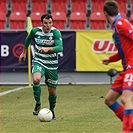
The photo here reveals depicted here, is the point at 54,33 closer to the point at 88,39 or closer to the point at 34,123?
the point at 34,123

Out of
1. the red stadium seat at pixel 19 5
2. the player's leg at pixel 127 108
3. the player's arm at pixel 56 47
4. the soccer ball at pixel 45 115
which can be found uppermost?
the red stadium seat at pixel 19 5

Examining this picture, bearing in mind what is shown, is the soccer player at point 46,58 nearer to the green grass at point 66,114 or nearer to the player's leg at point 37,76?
the player's leg at point 37,76

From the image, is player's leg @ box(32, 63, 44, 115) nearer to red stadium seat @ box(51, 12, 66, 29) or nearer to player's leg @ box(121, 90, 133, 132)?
player's leg @ box(121, 90, 133, 132)

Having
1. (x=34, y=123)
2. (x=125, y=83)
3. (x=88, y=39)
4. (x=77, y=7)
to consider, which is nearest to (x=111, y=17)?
(x=125, y=83)

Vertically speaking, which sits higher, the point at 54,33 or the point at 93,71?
the point at 54,33

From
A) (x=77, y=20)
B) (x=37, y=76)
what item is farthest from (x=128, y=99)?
(x=77, y=20)

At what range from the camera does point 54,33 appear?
36.1 ft

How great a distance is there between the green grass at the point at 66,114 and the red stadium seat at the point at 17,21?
A: 4547mm

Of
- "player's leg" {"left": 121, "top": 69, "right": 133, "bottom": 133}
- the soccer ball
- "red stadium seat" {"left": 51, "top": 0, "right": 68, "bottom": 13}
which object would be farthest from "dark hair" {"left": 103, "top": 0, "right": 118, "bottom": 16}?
"red stadium seat" {"left": 51, "top": 0, "right": 68, "bottom": 13}

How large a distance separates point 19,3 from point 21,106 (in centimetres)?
Result: 1017

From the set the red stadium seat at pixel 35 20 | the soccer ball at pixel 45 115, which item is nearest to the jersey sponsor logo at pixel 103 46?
the red stadium seat at pixel 35 20

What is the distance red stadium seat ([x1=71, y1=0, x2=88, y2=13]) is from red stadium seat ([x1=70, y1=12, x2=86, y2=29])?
3.00ft

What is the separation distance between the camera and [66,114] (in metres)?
11.6

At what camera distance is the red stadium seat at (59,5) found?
22.6 m
